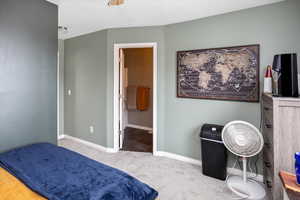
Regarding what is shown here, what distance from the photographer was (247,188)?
6.63ft

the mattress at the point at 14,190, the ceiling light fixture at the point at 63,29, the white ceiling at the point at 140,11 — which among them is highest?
the ceiling light fixture at the point at 63,29

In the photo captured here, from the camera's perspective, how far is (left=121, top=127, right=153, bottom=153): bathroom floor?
344 cm

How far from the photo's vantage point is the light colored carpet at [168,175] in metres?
1.97

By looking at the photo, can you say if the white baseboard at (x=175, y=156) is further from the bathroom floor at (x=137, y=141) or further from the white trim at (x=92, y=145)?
the bathroom floor at (x=137, y=141)

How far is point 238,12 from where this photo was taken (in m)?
2.35

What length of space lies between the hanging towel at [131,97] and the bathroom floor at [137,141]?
710 mm

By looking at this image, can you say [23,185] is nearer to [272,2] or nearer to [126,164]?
[126,164]

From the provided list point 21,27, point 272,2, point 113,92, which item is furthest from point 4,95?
point 272,2

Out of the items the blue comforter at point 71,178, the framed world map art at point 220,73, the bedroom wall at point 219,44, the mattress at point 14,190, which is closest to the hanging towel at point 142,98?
the bedroom wall at point 219,44

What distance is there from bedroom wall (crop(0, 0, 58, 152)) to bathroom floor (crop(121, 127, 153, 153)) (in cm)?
166

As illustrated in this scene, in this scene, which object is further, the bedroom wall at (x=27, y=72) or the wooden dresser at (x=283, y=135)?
the bedroom wall at (x=27, y=72)

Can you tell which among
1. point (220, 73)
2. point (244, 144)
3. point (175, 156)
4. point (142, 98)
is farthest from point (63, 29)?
point (244, 144)

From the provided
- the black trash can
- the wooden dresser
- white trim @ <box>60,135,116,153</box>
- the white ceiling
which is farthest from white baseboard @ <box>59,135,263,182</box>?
the white ceiling

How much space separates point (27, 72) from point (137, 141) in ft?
8.75
